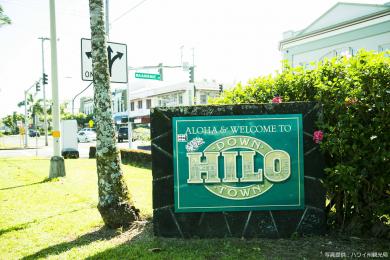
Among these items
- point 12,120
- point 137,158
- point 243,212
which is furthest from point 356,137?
point 12,120

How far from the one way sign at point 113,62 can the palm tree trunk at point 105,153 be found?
2.73 meters

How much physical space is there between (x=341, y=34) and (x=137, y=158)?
16.7 m

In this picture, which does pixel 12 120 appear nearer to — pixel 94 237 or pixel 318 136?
pixel 94 237

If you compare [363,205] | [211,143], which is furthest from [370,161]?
[211,143]

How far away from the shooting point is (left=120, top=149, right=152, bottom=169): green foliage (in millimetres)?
14648

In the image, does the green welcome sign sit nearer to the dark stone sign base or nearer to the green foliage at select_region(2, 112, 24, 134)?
the dark stone sign base

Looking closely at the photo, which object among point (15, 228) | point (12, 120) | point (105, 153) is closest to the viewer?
point (105, 153)

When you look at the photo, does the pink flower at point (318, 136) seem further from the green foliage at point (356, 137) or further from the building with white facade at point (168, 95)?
the building with white facade at point (168, 95)

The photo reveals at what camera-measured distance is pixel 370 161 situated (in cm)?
448

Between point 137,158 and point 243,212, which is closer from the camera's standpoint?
point 243,212

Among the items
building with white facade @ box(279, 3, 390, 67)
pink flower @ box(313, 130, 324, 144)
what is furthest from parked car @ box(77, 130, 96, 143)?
pink flower @ box(313, 130, 324, 144)

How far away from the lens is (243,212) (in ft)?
16.2

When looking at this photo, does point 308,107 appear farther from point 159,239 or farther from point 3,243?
point 3,243

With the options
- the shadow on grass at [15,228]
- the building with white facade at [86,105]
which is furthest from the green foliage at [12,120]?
the shadow on grass at [15,228]
